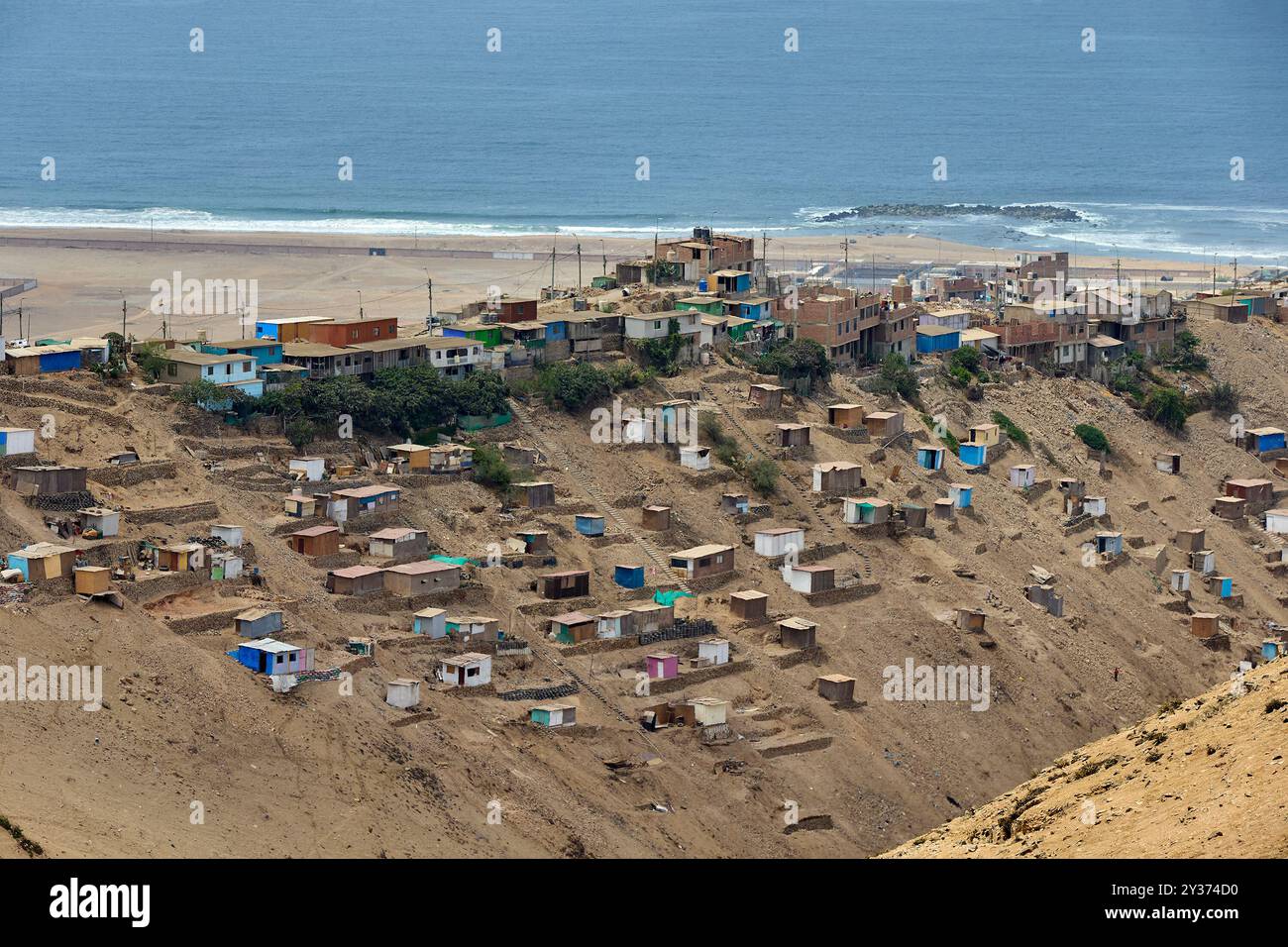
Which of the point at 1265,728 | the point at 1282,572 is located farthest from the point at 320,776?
the point at 1282,572

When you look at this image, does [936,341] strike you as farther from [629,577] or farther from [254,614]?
[254,614]

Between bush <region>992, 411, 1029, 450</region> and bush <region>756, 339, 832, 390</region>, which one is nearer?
bush <region>756, 339, 832, 390</region>

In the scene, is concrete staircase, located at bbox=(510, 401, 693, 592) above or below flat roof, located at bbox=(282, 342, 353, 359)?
below

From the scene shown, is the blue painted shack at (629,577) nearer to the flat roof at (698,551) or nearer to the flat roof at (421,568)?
the flat roof at (698,551)

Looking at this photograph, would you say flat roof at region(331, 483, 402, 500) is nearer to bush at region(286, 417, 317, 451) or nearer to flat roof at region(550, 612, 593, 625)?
bush at region(286, 417, 317, 451)

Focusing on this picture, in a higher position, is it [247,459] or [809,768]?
[247,459]

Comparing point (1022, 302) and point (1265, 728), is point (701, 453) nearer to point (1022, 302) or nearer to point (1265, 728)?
point (1022, 302)

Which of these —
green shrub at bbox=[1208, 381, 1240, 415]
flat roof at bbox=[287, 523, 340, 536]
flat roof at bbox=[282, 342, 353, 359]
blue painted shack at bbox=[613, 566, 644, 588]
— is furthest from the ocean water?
flat roof at bbox=[287, 523, 340, 536]
